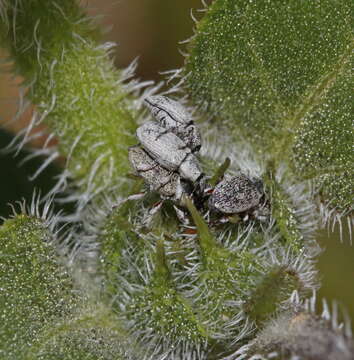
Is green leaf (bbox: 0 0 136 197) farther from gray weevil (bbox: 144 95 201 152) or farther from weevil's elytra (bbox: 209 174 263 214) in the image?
weevil's elytra (bbox: 209 174 263 214)

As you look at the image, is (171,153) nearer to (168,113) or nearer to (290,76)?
(168,113)

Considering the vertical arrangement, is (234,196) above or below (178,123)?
below

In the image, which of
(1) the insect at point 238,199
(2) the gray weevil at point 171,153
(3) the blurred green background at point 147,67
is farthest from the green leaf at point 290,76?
(3) the blurred green background at point 147,67

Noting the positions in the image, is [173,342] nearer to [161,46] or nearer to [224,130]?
[224,130]

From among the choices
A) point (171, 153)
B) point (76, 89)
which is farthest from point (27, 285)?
point (76, 89)

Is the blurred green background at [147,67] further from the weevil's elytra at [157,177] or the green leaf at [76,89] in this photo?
the weevil's elytra at [157,177]

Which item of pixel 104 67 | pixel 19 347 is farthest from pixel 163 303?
pixel 104 67
